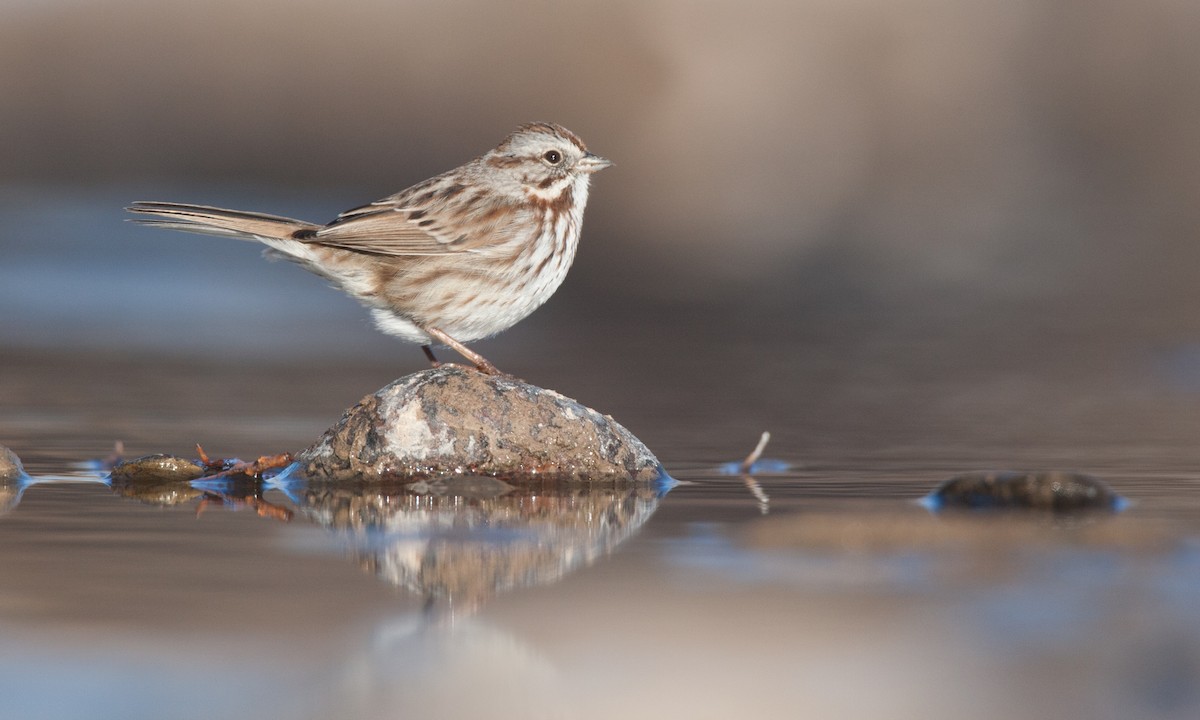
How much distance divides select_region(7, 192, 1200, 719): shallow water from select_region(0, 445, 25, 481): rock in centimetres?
13

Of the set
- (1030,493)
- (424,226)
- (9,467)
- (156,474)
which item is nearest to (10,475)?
(9,467)

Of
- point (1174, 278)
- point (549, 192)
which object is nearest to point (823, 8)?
point (1174, 278)

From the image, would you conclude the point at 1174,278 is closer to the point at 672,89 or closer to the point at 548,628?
the point at 672,89

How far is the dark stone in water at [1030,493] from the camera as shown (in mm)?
7070

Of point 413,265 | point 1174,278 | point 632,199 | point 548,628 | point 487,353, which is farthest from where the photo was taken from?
point 632,199

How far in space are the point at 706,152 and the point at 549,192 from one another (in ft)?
40.1

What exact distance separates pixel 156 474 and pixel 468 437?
4.95 feet

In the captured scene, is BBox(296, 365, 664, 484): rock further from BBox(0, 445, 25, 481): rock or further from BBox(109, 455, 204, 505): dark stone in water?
BBox(0, 445, 25, 481): rock

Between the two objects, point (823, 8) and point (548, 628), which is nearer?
point (548, 628)

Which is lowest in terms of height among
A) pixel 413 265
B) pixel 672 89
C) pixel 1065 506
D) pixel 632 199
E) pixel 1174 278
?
pixel 1065 506

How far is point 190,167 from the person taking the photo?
18844mm

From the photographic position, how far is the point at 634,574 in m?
5.77

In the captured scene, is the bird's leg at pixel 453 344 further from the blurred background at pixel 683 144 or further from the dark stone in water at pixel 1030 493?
the blurred background at pixel 683 144

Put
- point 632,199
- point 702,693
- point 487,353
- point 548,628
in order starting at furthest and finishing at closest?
point 632,199 → point 487,353 → point 548,628 → point 702,693
